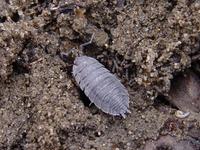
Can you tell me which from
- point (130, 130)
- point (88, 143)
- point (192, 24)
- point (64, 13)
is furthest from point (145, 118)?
point (64, 13)

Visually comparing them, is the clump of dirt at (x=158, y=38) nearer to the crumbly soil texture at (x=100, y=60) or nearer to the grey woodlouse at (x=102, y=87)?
the crumbly soil texture at (x=100, y=60)

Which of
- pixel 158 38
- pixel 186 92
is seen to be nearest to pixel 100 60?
pixel 158 38

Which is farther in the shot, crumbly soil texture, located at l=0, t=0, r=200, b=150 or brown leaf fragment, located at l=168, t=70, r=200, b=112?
brown leaf fragment, located at l=168, t=70, r=200, b=112

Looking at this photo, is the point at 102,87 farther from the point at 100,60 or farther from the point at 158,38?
the point at 158,38

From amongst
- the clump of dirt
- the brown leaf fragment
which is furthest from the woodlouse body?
the brown leaf fragment

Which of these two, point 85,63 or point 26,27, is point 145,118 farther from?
point 26,27

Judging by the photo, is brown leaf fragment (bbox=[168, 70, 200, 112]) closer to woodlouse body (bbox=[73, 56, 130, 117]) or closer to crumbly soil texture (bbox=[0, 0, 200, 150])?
crumbly soil texture (bbox=[0, 0, 200, 150])
